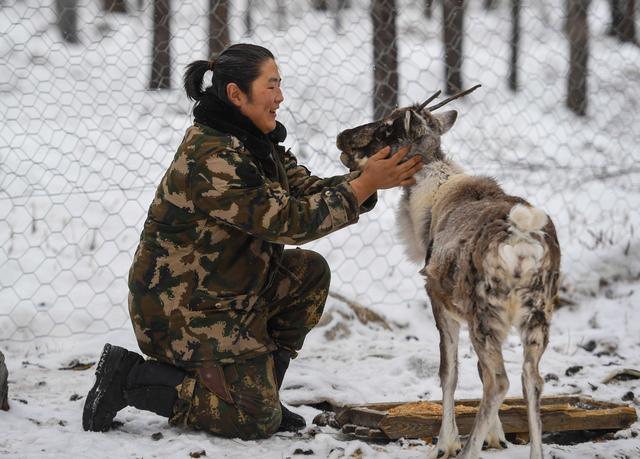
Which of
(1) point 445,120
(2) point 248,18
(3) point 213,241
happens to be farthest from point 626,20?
(3) point 213,241

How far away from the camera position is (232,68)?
145 inches

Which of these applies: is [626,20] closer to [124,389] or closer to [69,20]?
[69,20]

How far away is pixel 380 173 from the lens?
3.61 m

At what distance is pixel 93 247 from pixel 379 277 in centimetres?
210

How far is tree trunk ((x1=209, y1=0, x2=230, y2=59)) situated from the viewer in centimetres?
738

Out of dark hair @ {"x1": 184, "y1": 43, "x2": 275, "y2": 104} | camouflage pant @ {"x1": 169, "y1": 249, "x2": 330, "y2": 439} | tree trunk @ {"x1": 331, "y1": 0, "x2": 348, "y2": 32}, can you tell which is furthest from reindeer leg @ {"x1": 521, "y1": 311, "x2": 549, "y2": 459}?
tree trunk @ {"x1": 331, "y1": 0, "x2": 348, "y2": 32}

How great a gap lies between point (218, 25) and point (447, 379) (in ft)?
16.2

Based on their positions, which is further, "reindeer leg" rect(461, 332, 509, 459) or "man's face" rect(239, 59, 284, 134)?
"man's face" rect(239, 59, 284, 134)

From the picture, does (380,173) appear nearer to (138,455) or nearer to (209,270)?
(209,270)

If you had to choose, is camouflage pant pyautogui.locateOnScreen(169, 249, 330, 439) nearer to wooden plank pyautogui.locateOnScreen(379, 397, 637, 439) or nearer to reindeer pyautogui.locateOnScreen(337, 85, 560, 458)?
wooden plank pyautogui.locateOnScreen(379, 397, 637, 439)

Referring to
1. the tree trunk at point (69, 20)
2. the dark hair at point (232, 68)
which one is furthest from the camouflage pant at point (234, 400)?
the tree trunk at point (69, 20)

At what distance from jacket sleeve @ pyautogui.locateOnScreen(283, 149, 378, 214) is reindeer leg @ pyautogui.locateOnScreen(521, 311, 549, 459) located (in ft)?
3.05

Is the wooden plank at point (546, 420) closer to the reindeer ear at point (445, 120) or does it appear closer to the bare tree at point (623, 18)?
the reindeer ear at point (445, 120)

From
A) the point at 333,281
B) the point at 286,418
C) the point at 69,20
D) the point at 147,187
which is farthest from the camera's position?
the point at 69,20
